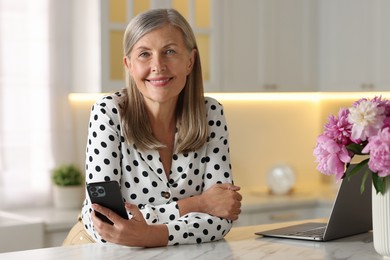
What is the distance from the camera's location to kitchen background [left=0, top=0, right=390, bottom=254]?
425cm

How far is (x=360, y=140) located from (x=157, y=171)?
0.83 m

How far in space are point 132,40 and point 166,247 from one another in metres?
0.71

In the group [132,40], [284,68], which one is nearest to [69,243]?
[132,40]

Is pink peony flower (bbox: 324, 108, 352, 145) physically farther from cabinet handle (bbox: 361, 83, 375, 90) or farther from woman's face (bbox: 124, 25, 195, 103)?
cabinet handle (bbox: 361, 83, 375, 90)

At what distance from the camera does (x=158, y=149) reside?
2705 millimetres

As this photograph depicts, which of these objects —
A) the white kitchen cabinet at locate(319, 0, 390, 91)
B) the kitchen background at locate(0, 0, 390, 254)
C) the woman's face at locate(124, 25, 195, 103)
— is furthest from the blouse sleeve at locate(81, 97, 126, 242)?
the white kitchen cabinet at locate(319, 0, 390, 91)

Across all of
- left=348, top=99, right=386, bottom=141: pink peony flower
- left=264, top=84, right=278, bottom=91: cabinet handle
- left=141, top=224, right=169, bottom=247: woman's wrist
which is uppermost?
left=348, top=99, right=386, bottom=141: pink peony flower

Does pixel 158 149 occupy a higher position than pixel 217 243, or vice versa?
pixel 158 149

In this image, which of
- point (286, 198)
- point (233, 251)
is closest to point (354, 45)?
point (286, 198)

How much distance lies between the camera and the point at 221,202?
→ 2570 millimetres

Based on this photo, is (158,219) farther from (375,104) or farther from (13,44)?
(13,44)

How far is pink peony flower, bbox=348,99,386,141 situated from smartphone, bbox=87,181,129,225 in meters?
0.66

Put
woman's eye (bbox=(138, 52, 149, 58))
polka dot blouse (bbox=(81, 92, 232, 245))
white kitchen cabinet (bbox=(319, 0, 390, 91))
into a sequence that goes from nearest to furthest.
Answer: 1. polka dot blouse (bbox=(81, 92, 232, 245))
2. woman's eye (bbox=(138, 52, 149, 58))
3. white kitchen cabinet (bbox=(319, 0, 390, 91))

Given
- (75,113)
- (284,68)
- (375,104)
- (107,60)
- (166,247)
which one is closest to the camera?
(375,104)
